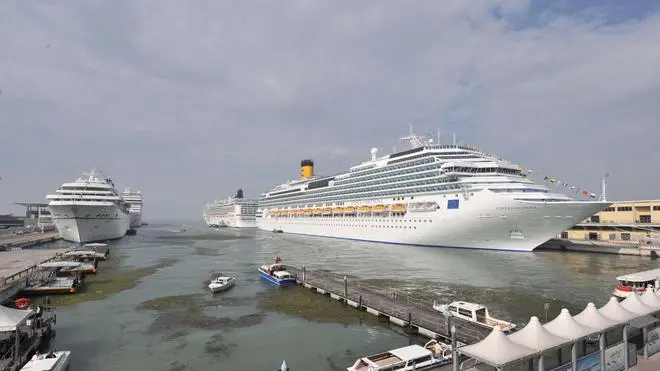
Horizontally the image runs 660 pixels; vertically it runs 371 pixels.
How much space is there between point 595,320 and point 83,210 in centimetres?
8353

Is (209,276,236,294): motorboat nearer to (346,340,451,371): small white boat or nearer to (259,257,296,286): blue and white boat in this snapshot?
(259,257,296,286): blue and white boat

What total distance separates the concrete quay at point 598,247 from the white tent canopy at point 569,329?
2162 inches

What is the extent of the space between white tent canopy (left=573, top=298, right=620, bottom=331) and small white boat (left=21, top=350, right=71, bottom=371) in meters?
18.9

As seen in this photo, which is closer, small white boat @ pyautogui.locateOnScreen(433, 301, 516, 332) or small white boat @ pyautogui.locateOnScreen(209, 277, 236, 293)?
small white boat @ pyautogui.locateOnScreen(433, 301, 516, 332)

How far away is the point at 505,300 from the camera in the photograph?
90.9ft

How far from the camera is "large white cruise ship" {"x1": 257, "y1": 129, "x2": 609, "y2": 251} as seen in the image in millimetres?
50531

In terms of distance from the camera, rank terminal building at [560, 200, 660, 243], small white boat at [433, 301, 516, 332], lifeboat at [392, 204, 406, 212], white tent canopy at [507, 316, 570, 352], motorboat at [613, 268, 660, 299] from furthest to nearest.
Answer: lifeboat at [392, 204, 406, 212] < terminal building at [560, 200, 660, 243] < motorboat at [613, 268, 660, 299] < small white boat at [433, 301, 516, 332] < white tent canopy at [507, 316, 570, 352]

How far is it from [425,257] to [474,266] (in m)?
9.58

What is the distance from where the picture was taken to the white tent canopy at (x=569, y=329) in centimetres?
1086

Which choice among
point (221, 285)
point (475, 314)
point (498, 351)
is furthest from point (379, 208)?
point (498, 351)

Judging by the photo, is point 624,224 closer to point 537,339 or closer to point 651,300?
point 651,300

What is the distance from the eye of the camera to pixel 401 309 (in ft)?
78.1

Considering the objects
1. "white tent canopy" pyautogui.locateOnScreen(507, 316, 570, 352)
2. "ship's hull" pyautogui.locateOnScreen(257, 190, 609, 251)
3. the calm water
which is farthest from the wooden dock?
"ship's hull" pyautogui.locateOnScreen(257, 190, 609, 251)

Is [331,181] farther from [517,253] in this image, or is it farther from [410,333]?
[410,333]
